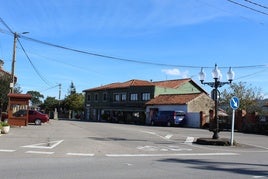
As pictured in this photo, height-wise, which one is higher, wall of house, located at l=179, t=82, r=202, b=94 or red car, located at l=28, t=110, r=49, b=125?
wall of house, located at l=179, t=82, r=202, b=94

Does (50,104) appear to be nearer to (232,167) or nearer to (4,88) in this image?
(4,88)

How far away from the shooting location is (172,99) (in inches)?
2613

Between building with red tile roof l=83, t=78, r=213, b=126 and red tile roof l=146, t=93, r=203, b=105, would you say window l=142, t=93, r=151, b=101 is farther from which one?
red tile roof l=146, t=93, r=203, b=105

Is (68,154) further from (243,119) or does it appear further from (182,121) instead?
(182,121)

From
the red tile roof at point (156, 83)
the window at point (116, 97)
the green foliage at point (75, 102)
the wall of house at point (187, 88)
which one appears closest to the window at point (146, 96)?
the red tile roof at point (156, 83)

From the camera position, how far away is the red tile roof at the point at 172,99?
208 ft

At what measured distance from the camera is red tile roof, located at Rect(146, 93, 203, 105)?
208 ft

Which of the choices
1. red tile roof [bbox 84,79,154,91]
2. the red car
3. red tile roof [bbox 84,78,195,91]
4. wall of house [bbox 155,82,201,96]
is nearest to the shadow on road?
the red car

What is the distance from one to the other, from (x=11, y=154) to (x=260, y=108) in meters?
48.3

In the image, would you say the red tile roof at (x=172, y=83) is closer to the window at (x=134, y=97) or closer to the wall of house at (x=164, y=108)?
the window at (x=134, y=97)

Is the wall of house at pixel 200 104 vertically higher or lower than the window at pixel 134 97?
lower

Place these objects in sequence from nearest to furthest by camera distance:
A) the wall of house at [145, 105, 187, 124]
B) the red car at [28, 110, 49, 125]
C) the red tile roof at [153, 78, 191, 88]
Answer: the red car at [28, 110, 49, 125] → the wall of house at [145, 105, 187, 124] → the red tile roof at [153, 78, 191, 88]

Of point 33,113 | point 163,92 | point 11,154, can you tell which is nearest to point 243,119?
point 33,113

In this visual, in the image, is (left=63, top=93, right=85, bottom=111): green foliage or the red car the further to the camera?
(left=63, top=93, right=85, bottom=111): green foliage
